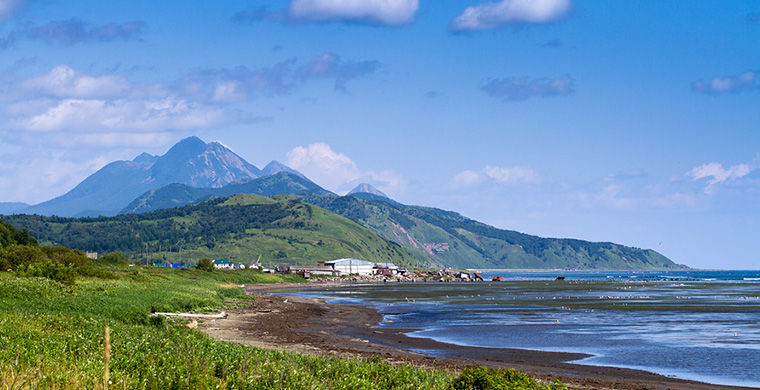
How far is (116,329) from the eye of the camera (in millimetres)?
30797

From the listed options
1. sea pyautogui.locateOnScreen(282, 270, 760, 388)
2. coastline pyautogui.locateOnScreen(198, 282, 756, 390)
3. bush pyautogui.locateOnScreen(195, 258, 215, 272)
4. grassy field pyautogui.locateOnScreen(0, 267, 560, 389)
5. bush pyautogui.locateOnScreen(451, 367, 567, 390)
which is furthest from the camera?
bush pyautogui.locateOnScreen(195, 258, 215, 272)

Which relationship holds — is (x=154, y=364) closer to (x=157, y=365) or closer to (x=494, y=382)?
(x=157, y=365)

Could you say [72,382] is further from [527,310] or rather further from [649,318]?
[527,310]

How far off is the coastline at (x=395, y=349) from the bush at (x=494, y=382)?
284 inches

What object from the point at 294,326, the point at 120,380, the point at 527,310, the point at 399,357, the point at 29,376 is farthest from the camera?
the point at 527,310

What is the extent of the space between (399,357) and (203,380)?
17.7 metres

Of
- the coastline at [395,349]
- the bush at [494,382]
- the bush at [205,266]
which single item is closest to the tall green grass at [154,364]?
the bush at [494,382]

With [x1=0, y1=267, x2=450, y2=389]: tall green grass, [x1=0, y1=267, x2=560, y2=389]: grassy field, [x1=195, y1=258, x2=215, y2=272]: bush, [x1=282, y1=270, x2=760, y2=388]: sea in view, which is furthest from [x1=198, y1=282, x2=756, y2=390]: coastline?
[x1=195, y1=258, x2=215, y2=272]: bush

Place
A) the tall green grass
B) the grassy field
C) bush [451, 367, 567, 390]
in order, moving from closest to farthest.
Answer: the grassy field, the tall green grass, bush [451, 367, 567, 390]

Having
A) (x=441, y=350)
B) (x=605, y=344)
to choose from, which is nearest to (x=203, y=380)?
(x=441, y=350)

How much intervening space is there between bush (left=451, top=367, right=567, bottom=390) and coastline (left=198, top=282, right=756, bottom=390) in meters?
7.22

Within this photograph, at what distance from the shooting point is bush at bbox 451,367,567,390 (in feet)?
68.6

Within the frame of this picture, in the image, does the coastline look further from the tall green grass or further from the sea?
the tall green grass

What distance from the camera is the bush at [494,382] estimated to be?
2091 centimetres
